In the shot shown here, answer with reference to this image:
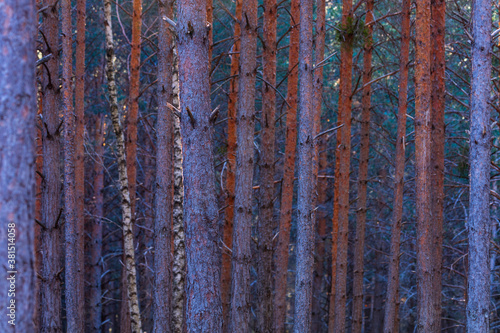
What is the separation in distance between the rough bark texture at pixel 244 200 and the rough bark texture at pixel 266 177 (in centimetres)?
142

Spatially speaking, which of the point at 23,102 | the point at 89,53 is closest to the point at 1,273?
the point at 23,102

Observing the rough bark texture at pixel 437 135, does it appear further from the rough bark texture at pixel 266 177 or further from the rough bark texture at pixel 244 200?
the rough bark texture at pixel 244 200

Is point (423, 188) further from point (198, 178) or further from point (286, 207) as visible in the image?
point (198, 178)

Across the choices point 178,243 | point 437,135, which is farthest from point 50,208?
point 437,135

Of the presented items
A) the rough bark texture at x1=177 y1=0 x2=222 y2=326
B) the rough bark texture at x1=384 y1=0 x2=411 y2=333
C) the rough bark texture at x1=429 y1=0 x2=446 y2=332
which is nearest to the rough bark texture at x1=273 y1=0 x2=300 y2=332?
the rough bark texture at x1=384 y1=0 x2=411 y2=333

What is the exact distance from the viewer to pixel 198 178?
5922mm

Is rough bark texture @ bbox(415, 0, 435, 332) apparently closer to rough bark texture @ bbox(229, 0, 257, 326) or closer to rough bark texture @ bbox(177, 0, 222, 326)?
rough bark texture @ bbox(229, 0, 257, 326)

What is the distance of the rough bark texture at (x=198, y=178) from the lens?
5.85 metres

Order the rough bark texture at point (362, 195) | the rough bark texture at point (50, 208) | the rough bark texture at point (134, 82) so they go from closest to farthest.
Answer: the rough bark texture at point (50, 208)
the rough bark texture at point (134, 82)
the rough bark texture at point (362, 195)

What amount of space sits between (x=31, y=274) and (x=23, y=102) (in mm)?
1300

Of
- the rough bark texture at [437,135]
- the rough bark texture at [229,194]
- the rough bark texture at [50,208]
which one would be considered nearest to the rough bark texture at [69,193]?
the rough bark texture at [50,208]

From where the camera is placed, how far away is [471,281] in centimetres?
794

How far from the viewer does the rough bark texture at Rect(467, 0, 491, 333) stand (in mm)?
7836

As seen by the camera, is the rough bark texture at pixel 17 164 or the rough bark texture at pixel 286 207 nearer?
the rough bark texture at pixel 17 164
